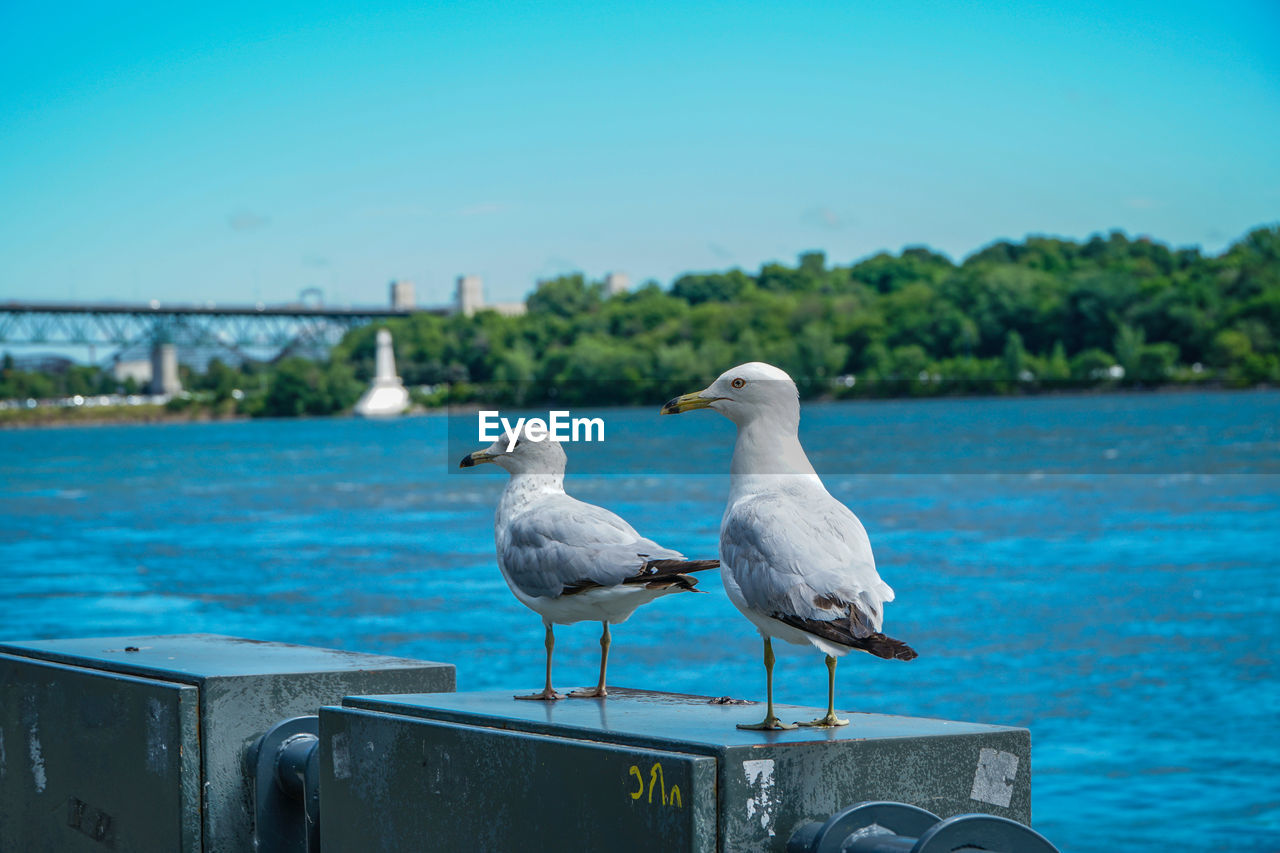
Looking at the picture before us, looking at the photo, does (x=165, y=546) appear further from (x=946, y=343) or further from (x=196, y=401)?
(x=196, y=401)

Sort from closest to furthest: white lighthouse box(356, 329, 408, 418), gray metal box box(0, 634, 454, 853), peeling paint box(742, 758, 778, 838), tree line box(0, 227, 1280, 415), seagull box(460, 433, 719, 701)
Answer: peeling paint box(742, 758, 778, 838) → seagull box(460, 433, 719, 701) → gray metal box box(0, 634, 454, 853) → tree line box(0, 227, 1280, 415) → white lighthouse box(356, 329, 408, 418)

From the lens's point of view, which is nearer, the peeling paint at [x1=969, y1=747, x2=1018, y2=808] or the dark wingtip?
the dark wingtip

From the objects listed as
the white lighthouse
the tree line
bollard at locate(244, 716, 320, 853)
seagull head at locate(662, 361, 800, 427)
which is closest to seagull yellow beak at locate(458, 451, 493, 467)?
bollard at locate(244, 716, 320, 853)

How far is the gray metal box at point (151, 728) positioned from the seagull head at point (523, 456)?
62 cm

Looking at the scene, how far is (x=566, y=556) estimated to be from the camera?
4.13 meters

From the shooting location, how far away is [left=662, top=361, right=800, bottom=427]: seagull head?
3648 millimetres

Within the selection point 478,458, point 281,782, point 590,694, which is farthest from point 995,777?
point 281,782

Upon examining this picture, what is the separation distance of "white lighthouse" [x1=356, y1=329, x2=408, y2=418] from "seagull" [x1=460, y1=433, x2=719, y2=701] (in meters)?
161

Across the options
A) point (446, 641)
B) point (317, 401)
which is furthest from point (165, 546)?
point (317, 401)

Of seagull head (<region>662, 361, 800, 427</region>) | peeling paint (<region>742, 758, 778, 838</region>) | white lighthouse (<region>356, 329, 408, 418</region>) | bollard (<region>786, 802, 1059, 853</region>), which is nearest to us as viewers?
bollard (<region>786, 802, 1059, 853</region>)

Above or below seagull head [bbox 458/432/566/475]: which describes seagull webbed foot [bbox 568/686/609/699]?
below

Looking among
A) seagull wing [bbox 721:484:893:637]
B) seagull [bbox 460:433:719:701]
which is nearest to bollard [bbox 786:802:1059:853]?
seagull wing [bbox 721:484:893:637]

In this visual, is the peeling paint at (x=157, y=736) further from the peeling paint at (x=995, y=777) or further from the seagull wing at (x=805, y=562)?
the peeling paint at (x=995, y=777)

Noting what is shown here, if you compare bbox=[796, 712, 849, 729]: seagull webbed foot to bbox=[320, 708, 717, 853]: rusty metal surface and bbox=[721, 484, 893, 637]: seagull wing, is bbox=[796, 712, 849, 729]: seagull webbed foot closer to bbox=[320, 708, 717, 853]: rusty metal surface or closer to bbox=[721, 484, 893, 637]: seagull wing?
bbox=[721, 484, 893, 637]: seagull wing
